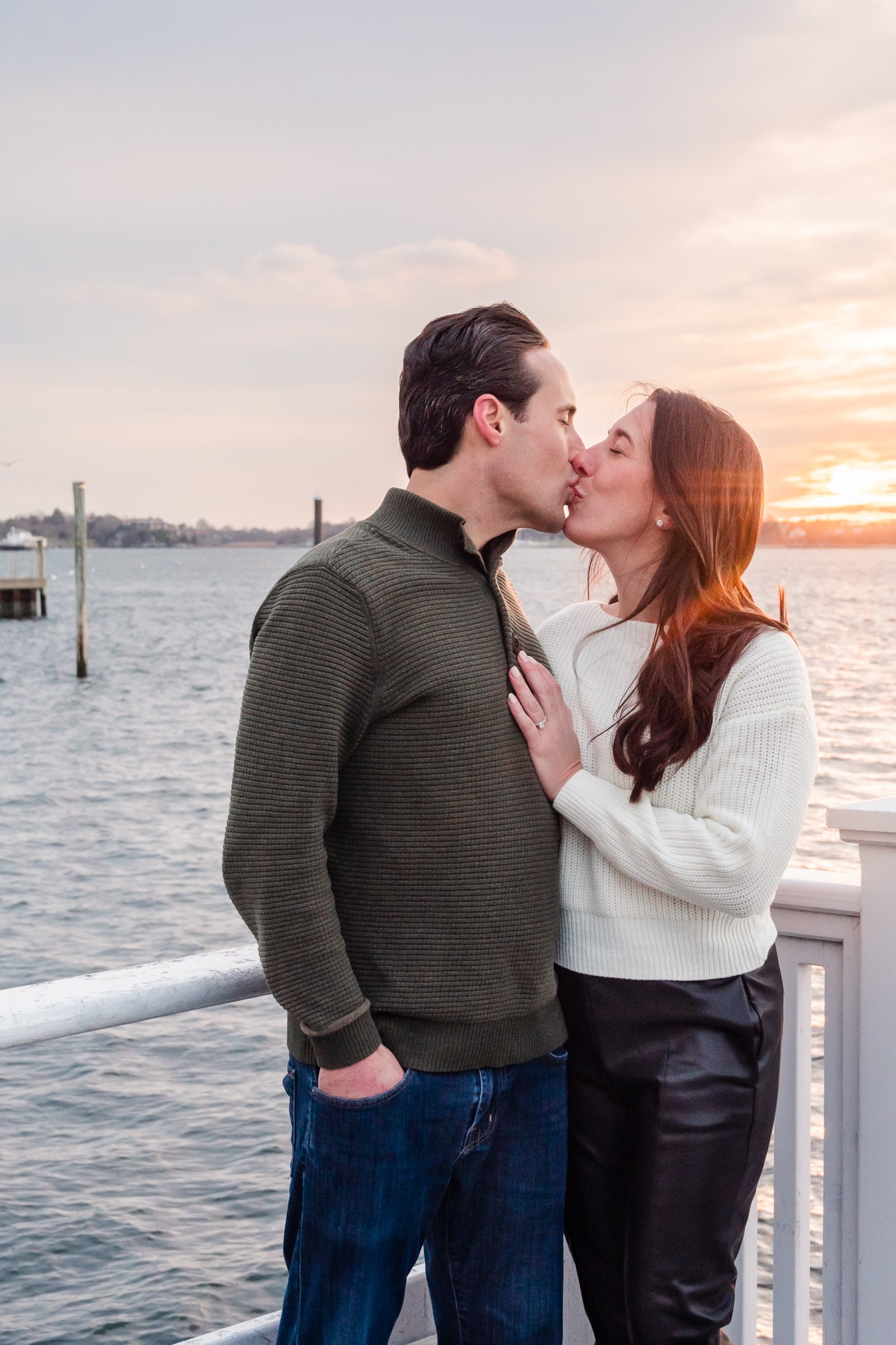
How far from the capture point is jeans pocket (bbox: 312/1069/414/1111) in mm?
1716

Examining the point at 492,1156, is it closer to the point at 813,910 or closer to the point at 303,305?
the point at 813,910

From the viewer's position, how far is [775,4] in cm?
718

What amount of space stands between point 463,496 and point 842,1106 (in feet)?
4.31

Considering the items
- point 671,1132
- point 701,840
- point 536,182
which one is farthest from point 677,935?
point 536,182

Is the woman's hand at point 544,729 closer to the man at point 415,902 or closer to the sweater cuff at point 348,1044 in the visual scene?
the man at point 415,902

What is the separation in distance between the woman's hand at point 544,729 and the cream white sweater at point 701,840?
30mm

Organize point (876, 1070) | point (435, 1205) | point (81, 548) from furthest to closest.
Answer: point (81, 548), point (876, 1070), point (435, 1205)

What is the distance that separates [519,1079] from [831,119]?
11800mm

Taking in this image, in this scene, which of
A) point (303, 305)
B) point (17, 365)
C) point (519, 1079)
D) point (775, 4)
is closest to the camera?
point (519, 1079)

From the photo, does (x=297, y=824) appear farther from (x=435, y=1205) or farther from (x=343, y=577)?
(x=435, y=1205)

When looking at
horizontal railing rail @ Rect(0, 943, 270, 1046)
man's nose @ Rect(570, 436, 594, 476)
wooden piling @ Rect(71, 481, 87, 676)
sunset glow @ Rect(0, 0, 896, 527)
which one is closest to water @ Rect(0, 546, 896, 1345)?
man's nose @ Rect(570, 436, 594, 476)

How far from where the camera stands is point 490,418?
6.61 ft

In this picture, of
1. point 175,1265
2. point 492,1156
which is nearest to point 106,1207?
point 175,1265

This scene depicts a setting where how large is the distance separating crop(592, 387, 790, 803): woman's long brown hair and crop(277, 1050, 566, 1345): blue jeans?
56 cm
